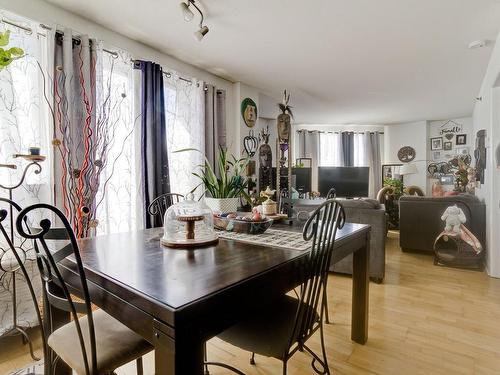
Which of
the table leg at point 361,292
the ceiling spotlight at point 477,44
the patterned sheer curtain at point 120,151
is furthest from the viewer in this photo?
the ceiling spotlight at point 477,44

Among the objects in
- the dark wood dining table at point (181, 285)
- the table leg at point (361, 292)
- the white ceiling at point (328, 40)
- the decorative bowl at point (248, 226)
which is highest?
the white ceiling at point (328, 40)

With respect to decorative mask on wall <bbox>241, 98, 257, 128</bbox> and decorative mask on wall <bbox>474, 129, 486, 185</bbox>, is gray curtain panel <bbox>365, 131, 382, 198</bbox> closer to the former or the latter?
decorative mask on wall <bbox>474, 129, 486, 185</bbox>

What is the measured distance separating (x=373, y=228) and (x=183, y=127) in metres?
2.18

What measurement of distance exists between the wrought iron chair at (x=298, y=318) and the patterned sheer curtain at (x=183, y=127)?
2.06 m

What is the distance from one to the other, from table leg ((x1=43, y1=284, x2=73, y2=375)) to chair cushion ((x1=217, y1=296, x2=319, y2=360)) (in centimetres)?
68

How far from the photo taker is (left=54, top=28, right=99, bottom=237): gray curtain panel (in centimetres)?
214

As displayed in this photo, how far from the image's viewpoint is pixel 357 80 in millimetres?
3801

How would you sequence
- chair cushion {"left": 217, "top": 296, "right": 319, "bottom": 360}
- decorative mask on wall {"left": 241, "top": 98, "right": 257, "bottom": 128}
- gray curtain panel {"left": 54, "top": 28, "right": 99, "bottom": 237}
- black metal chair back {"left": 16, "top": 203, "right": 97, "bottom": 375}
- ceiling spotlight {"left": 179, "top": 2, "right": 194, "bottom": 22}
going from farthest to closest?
decorative mask on wall {"left": 241, "top": 98, "right": 257, "bottom": 128} < gray curtain panel {"left": 54, "top": 28, "right": 99, "bottom": 237} < ceiling spotlight {"left": 179, "top": 2, "right": 194, "bottom": 22} < chair cushion {"left": 217, "top": 296, "right": 319, "bottom": 360} < black metal chair back {"left": 16, "top": 203, "right": 97, "bottom": 375}

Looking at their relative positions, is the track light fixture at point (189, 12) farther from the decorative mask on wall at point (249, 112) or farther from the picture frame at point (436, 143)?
the picture frame at point (436, 143)

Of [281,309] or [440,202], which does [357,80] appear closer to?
[440,202]

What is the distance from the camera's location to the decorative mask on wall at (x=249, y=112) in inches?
157

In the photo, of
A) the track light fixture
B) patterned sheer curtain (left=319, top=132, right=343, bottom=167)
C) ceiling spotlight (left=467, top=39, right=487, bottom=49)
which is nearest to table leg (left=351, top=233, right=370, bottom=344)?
the track light fixture

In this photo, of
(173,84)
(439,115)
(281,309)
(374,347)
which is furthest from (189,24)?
(439,115)

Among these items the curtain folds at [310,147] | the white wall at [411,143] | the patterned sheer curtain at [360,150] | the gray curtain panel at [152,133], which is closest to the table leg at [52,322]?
the gray curtain panel at [152,133]
